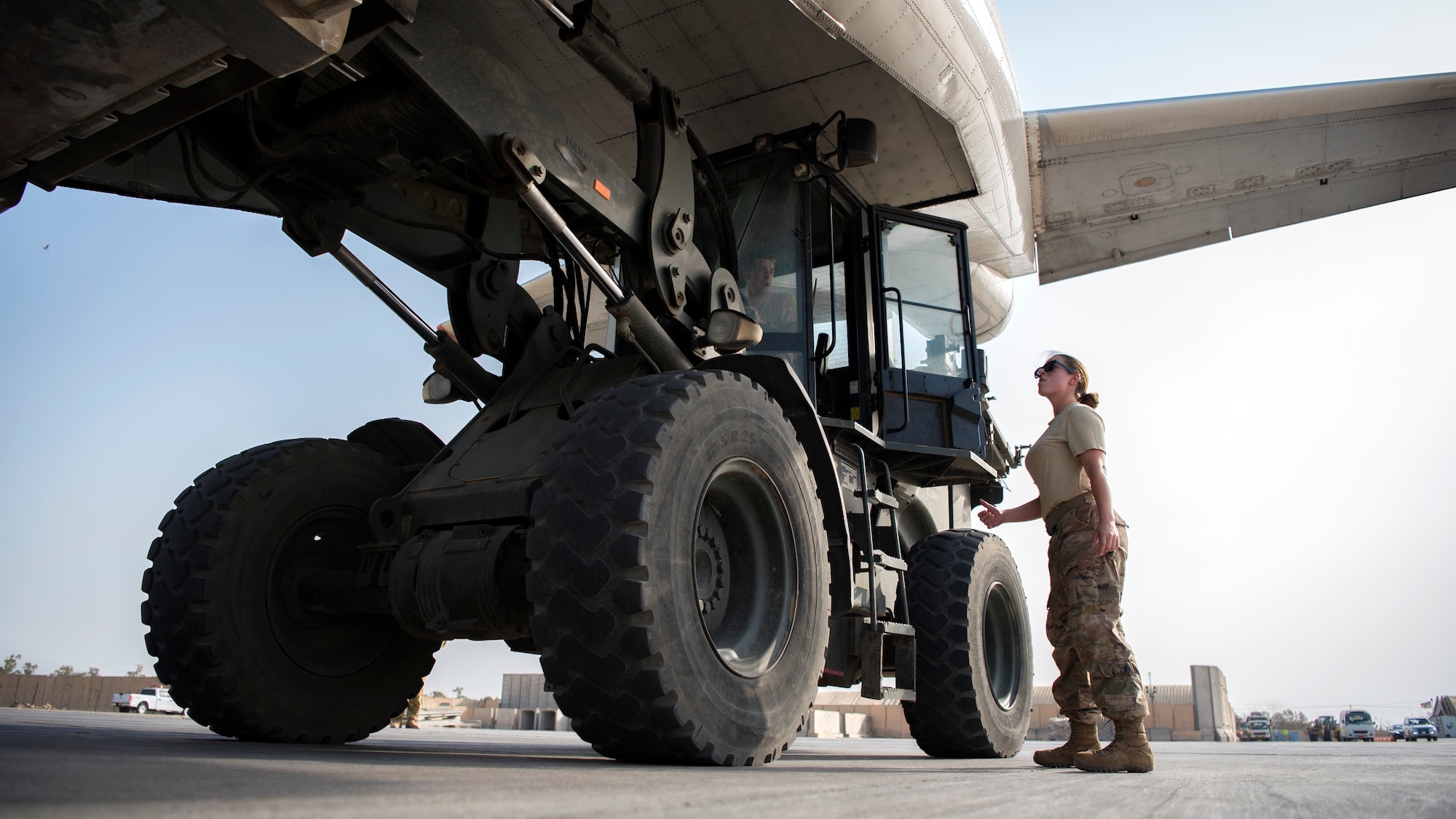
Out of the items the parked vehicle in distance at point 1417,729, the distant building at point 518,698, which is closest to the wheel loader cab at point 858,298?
the distant building at point 518,698

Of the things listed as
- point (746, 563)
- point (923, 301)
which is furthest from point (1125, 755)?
point (923, 301)

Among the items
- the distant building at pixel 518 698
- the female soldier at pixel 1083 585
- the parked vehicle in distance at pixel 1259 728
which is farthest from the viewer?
the parked vehicle in distance at pixel 1259 728

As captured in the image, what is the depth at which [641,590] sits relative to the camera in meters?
2.67

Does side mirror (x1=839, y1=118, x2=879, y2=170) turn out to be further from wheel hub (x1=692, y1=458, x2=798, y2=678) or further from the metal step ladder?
wheel hub (x1=692, y1=458, x2=798, y2=678)

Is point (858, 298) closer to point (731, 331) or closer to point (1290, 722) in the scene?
point (731, 331)

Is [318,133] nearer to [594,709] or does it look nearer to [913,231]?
[594,709]

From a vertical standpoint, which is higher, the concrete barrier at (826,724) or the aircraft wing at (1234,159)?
the aircraft wing at (1234,159)

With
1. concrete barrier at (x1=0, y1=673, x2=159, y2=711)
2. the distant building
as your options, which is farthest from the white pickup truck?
the distant building

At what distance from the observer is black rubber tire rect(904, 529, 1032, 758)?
5129 millimetres

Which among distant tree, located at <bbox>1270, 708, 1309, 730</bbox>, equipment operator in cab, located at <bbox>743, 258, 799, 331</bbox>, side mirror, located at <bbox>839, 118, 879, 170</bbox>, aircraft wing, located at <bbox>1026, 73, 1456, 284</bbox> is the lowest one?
distant tree, located at <bbox>1270, 708, 1309, 730</bbox>

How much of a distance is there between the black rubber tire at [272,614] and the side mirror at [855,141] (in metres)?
2.81

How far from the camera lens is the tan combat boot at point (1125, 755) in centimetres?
376

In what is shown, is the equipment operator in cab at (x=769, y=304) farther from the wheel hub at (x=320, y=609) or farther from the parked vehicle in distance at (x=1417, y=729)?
the parked vehicle in distance at (x=1417, y=729)

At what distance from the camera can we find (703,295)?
447cm
